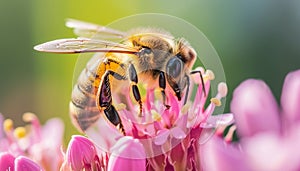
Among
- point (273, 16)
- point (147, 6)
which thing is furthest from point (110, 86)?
point (273, 16)

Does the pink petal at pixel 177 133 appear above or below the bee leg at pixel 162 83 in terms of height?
below

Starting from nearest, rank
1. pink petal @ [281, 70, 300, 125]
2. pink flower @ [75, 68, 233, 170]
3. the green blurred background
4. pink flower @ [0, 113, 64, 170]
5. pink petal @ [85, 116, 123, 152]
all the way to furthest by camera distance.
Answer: pink petal @ [281, 70, 300, 125] → pink flower @ [75, 68, 233, 170] → pink petal @ [85, 116, 123, 152] → pink flower @ [0, 113, 64, 170] → the green blurred background

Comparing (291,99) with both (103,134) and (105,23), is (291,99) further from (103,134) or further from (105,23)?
(105,23)

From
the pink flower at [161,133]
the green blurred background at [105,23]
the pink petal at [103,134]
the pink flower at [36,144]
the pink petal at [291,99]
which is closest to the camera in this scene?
the pink petal at [291,99]

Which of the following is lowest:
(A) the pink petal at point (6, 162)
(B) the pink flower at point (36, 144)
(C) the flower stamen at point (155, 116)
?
(B) the pink flower at point (36, 144)

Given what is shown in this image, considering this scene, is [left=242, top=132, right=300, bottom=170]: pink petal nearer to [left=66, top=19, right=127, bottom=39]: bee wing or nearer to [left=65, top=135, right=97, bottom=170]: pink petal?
[left=65, top=135, right=97, bottom=170]: pink petal

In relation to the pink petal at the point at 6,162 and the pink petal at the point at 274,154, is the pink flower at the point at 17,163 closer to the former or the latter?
the pink petal at the point at 6,162

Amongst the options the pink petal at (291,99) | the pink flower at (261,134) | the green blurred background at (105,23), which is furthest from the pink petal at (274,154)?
the green blurred background at (105,23)

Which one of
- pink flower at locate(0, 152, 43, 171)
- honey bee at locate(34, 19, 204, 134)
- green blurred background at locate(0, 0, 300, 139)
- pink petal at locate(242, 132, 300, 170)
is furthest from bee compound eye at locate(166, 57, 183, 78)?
green blurred background at locate(0, 0, 300, 139)
